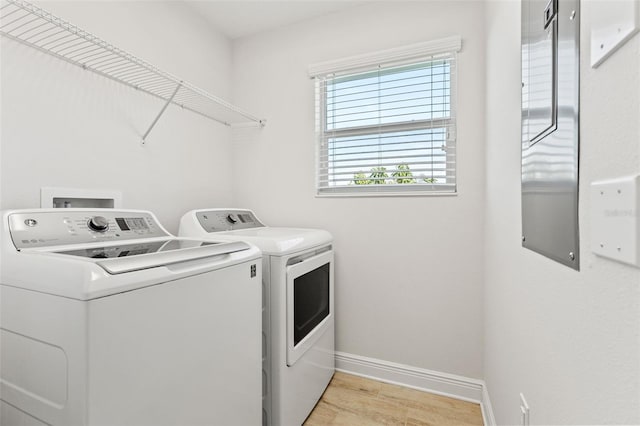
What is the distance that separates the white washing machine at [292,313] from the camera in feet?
4.55

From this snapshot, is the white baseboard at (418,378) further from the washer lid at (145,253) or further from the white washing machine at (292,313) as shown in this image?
the washer lid at (145,253)

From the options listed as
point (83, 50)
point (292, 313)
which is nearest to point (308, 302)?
point (292, 313)

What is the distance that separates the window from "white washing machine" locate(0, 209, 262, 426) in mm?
1174

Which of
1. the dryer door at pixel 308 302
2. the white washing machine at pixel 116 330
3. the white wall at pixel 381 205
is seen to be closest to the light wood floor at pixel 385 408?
the white wall at pixel 381 205

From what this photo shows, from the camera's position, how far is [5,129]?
3.88 ft

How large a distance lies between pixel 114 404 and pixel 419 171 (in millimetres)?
1793

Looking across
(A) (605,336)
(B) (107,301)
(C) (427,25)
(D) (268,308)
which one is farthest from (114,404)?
(C) (427,25)

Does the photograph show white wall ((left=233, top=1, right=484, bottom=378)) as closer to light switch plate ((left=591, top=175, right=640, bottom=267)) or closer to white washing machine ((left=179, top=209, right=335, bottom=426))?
white washing machine ((left=179, top=209, right=335, bottom=426))

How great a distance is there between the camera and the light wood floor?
160cm

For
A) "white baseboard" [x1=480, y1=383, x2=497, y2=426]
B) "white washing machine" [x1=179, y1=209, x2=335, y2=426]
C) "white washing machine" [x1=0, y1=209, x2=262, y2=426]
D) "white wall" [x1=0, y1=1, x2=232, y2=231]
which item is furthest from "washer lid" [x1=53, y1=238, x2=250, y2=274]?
"white baseboard" [x1=480, y1=383, x2=497, y2=426]

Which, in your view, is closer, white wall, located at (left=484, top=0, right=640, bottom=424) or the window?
white wall, located at (left=484, top=0, right=640, bottom=424)

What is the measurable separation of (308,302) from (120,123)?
1.41m

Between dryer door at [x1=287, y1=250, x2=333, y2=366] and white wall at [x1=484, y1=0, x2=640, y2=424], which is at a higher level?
white wall at [x1=484, y1=0, x2=640, y2=424]

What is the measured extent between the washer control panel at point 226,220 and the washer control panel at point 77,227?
320 millimetres
